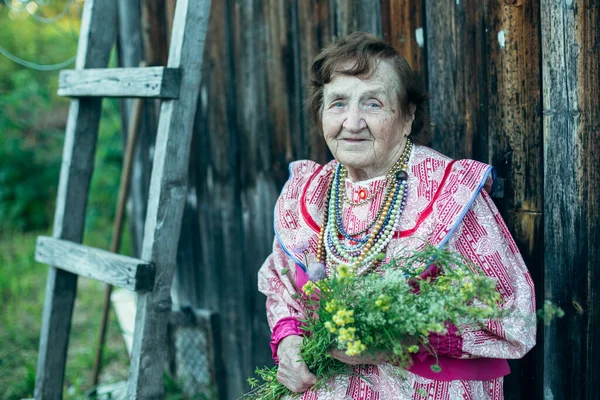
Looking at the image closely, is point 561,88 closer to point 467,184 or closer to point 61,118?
point 467,184

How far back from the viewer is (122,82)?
279 cm

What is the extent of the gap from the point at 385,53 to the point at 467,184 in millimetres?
520

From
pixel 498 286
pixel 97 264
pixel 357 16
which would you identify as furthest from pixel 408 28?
pixel 97 264

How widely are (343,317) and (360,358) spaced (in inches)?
11.6

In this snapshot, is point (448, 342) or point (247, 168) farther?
point (247, 168)

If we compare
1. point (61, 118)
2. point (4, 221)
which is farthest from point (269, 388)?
point (61, 118)

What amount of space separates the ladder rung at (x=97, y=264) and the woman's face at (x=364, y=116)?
997 millimetres

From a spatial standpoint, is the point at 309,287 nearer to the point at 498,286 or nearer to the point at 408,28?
the point at 498,286

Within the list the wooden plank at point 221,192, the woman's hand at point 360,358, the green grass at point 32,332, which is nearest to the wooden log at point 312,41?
the wooden plank at point 221,192

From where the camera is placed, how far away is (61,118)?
904 cm

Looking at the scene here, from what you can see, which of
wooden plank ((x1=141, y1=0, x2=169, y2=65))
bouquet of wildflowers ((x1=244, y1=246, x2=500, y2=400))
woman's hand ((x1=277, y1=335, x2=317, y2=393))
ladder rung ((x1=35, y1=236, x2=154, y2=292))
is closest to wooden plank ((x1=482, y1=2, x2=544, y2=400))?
bouquet of wildflowers ((x1=244, y1=246, x2=500, y2=400))

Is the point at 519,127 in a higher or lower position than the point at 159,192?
higher

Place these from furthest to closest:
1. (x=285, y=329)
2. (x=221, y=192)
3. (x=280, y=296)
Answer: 1. (x=221, y=192)
2. (x=280, y=296)
3. (x=285, y=329)

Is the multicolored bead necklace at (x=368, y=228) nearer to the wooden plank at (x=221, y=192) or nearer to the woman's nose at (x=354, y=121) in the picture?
the woman's nose at (x=354, y=121)
